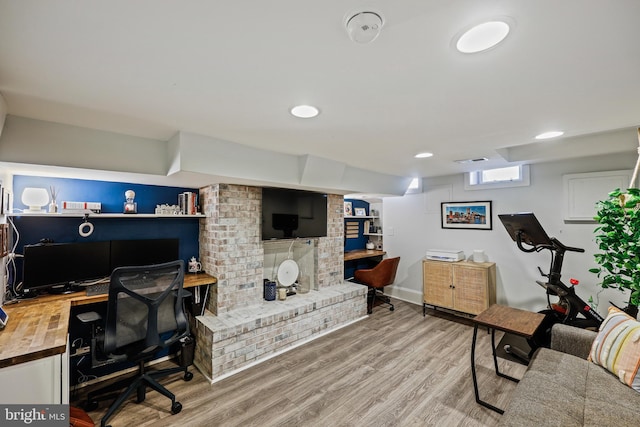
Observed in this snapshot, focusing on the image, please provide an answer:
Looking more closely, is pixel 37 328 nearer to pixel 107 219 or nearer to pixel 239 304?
pixel 107 219

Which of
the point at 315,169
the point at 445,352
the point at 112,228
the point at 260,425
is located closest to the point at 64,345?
the point at 260,425

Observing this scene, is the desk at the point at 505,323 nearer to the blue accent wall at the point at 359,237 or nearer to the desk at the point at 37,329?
the desk at the point at 37,329

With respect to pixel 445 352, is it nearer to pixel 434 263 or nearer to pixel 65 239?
pixel 434 263

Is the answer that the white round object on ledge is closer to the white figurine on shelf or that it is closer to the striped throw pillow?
the white figurine on shelf

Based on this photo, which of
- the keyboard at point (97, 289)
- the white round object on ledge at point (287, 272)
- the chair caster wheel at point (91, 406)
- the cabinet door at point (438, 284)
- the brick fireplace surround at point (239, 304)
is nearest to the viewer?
the chair caster wheel at point (91, 406)

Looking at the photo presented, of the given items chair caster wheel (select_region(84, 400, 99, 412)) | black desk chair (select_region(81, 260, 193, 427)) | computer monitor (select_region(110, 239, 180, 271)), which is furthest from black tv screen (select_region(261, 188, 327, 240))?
chair caster wheel (select_region(84, 400, 99, 412))

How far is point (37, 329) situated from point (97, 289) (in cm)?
83

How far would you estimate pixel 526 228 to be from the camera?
2.65 m

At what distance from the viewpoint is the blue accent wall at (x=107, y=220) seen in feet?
7.63

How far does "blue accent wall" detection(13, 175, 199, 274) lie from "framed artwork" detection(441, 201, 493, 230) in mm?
3924

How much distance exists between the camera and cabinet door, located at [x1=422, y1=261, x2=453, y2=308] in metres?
4.01

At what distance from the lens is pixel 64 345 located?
1.40 m

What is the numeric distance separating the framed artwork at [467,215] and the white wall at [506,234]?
0.08 m

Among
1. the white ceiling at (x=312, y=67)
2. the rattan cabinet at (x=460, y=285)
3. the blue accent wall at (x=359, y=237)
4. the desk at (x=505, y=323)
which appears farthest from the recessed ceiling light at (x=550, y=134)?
the blue accent wall at (x=359, y=237)
